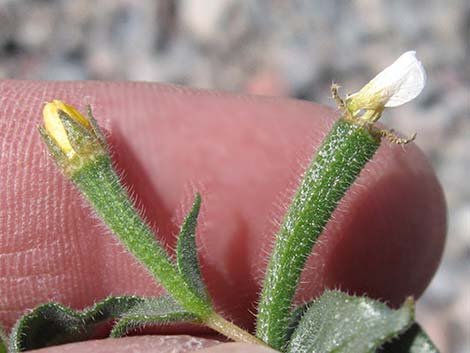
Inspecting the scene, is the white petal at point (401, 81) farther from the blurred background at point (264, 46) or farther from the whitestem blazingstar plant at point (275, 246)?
the blurred background at point (264, 46)

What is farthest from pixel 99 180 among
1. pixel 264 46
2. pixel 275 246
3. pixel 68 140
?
pixel 264 46

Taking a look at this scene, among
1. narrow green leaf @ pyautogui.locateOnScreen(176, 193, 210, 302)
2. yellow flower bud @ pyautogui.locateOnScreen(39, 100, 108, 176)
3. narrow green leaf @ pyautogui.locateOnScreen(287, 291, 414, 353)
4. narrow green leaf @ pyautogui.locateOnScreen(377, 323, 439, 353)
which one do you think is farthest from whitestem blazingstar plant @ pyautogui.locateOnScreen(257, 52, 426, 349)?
yellow flower bud @ pyautogui.locateOnScreen(39, 100, 108, 176)

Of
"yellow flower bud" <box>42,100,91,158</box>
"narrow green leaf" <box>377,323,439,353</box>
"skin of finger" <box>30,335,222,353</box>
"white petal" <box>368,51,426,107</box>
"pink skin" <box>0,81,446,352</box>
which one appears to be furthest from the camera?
"pink skin" <box>0,81,446,352</box>

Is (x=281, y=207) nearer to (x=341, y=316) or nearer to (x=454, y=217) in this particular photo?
(x=341, y=316)

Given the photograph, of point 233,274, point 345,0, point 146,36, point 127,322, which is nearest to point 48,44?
point 146,36

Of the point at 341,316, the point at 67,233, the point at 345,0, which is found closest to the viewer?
the point at 341,316

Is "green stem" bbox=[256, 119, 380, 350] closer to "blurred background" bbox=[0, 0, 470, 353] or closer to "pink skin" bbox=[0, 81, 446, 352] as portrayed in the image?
"pink skin" bbox=[0, 81, 446, 352]

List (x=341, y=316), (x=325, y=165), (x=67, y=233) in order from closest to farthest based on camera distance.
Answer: (x=341, y=316) → (x=325, y=165) → (x=67, y=233)
